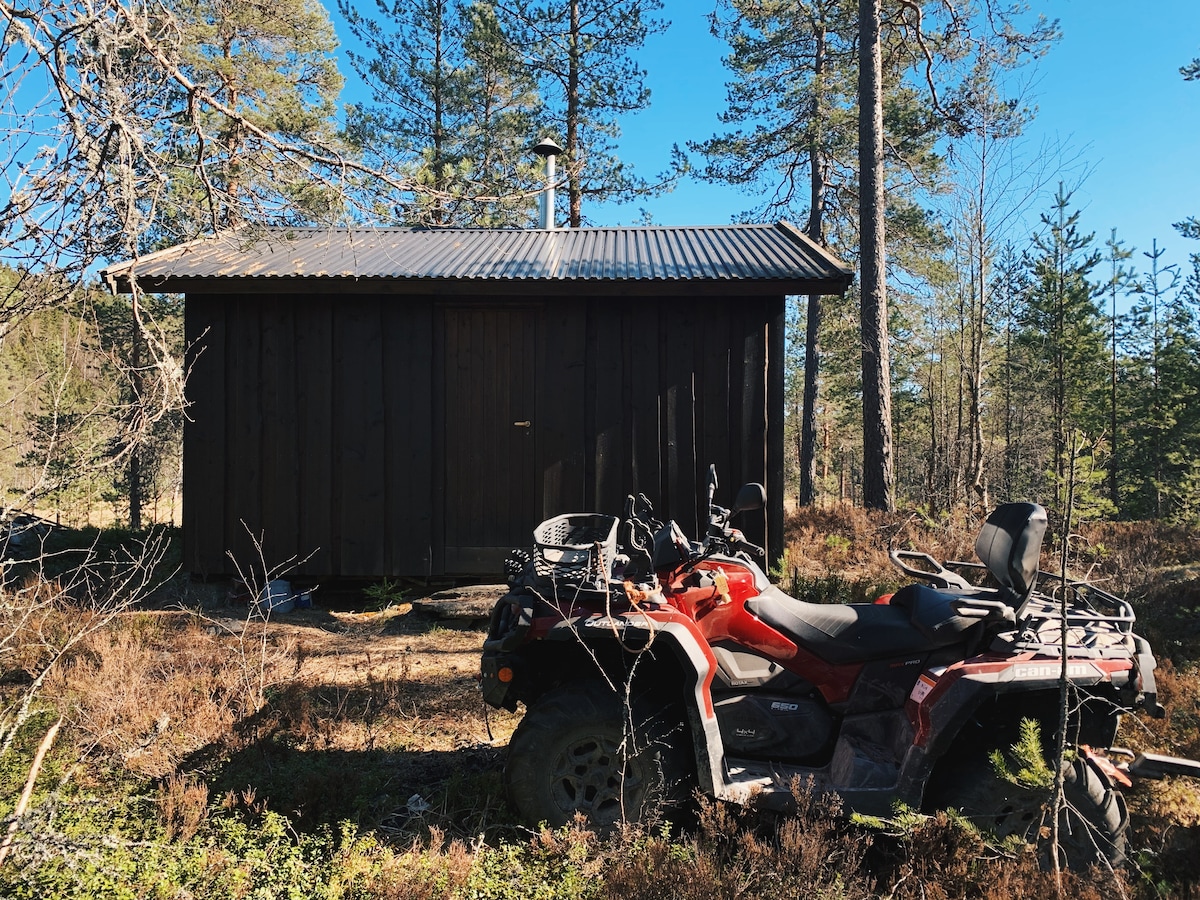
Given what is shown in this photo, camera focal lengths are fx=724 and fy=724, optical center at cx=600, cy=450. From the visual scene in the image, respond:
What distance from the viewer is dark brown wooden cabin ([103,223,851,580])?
7.14m

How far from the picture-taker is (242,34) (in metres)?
12.9

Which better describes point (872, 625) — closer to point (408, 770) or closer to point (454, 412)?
point (408, 770)

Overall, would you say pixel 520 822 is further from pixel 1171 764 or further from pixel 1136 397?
pixel 1136 397

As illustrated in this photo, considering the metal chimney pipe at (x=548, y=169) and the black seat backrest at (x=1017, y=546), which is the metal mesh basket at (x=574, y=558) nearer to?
the black seat backrest at (x=1017, y=546)

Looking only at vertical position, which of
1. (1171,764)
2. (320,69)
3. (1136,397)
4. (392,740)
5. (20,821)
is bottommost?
(392,740)

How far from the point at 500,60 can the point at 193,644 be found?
13778 millimetres

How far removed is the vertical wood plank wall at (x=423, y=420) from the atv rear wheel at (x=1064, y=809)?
4414 millimetres

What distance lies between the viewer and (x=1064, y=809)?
8.49 feet

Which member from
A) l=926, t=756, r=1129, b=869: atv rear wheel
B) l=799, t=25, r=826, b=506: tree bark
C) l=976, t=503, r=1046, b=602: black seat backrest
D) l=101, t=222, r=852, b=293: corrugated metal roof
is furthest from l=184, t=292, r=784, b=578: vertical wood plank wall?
l=799, t=25, r=826, b=506: tree bark

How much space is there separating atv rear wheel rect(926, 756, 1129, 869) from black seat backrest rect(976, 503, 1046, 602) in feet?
2.09

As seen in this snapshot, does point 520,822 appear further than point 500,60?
No

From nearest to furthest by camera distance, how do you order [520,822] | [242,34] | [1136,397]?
[520,822] → [242,34] → [1136,397]

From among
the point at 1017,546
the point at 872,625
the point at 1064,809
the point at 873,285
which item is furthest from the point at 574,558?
the point at 873,285

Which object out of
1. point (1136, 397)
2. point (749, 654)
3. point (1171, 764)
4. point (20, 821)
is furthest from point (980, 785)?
point (1136, 397)
